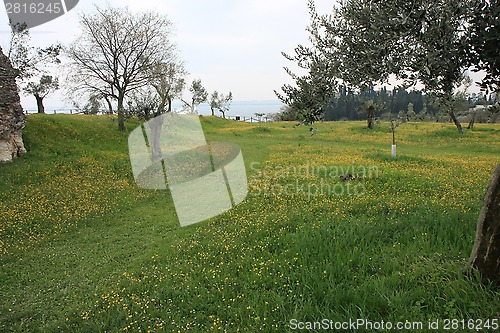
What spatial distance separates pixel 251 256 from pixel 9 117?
19.6 meters

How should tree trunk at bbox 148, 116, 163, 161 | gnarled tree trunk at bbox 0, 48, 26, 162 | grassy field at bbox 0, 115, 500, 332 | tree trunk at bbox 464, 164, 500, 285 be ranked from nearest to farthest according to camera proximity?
1. tree trunk at bbox 464, 164, 500, 285
2. grassy field at bbox 0, 115, 500, 332
3. gnarled tree trunk at bbox 0, 48, 26, 162
4. tree trunk at bbox 148, 116, 163, 161

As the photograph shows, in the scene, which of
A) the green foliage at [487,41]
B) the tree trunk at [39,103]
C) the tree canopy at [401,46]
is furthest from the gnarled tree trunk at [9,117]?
the tree trunk at [39,103]

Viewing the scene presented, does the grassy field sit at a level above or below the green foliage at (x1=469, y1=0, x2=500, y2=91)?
below

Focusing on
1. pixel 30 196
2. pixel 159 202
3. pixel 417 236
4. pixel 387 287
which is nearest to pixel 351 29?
pixel 417 236

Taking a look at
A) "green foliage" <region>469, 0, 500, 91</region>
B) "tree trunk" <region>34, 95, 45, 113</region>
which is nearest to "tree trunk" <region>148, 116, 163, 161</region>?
"green foliage" <region>469, 0, 500, 91</region>

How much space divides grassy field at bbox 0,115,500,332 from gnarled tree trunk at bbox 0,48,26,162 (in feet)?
11.4

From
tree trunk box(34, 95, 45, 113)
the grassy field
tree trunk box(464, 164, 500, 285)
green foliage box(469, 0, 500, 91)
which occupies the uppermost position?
tree trunk box(34, 95, 45, 113)

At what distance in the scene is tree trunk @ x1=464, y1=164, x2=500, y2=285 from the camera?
4961 mm

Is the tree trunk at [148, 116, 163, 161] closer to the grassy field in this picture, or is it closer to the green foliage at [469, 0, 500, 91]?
the grassy field

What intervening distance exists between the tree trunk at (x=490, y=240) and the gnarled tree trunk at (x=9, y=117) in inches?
891

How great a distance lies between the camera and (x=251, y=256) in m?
8.14

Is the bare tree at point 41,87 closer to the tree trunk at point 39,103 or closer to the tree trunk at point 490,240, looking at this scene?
the tree trunk at point 39,103

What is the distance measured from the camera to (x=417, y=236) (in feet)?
24.5

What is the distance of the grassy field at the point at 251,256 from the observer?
557cm
